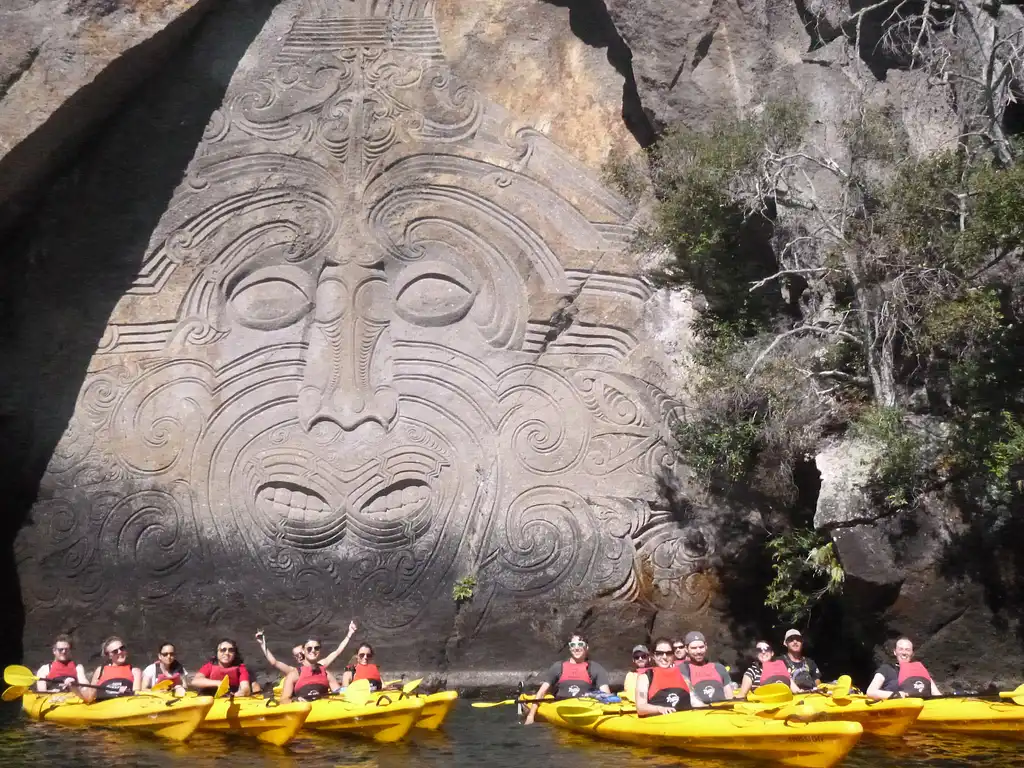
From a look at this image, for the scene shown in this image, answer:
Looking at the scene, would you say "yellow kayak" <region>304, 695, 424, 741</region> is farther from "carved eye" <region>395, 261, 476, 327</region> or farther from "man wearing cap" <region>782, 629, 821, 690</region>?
"carved eye" <region>395, 261, 476, 327</region>

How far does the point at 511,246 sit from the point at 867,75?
3976 mm

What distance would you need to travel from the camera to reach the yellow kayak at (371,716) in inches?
371

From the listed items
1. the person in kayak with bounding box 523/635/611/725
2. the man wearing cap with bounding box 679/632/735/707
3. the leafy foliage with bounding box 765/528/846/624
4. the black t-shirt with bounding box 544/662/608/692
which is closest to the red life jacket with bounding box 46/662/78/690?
the person in kayak with bounding box 523/635/611/725

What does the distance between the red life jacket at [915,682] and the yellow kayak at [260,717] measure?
461 cm

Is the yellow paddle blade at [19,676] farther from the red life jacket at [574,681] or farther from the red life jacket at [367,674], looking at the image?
the red life jacket at [574,681]

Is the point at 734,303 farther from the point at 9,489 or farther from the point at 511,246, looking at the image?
the point at 9,489

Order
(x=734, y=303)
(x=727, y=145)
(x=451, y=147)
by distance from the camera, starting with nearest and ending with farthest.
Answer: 1. (x=727, y=145)
2. (x=734, y=303)
3. (x=451, y=147)

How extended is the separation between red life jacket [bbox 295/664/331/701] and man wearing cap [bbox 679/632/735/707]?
2963 mm

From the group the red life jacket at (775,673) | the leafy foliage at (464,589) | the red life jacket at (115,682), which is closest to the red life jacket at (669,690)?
the red life jacket at (775,673)

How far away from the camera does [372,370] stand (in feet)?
42.0

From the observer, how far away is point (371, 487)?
41.1 ft

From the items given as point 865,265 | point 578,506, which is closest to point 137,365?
point 578,506

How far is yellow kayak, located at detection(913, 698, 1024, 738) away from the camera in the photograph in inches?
353

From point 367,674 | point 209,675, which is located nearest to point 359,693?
point 367,674
